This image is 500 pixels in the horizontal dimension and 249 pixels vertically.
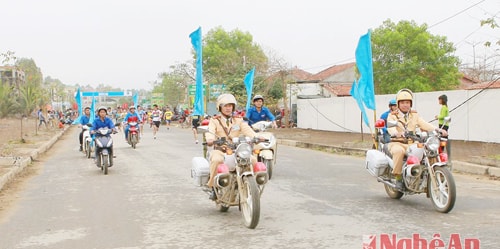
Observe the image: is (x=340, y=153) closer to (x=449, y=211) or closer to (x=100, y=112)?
(x=100, y=112)

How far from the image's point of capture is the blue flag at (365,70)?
52.1ft

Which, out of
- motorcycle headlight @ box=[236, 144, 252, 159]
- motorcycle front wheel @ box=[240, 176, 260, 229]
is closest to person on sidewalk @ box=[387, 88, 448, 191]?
motorcycle headlight @ box=[236, 144, 252, 159]

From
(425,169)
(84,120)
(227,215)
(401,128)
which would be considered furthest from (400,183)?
(84,120)

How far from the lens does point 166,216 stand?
7.96 meters

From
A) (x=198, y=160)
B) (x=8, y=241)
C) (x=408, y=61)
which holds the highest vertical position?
(x=408, y=61)

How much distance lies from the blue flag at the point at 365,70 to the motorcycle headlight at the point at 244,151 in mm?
9143

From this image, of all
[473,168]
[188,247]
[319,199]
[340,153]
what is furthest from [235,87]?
[188,247]

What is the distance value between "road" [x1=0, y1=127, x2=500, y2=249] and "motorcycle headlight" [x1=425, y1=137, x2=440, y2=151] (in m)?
0.86

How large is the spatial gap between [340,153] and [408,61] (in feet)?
88.7

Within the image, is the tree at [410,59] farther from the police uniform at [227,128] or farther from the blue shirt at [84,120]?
the police uniform at [227,128]

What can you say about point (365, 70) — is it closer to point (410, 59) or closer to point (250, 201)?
point (250, 201)

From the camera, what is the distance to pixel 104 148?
13.8m

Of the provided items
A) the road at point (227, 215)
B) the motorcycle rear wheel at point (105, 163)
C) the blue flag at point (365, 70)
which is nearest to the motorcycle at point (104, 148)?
the motorcycle rear wheel at point (105, 163)

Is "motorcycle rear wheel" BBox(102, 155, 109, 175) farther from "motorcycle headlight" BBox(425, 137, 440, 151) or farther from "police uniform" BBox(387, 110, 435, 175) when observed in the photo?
"motorcycle headlight" BBox(425, 137, 440, 151)
